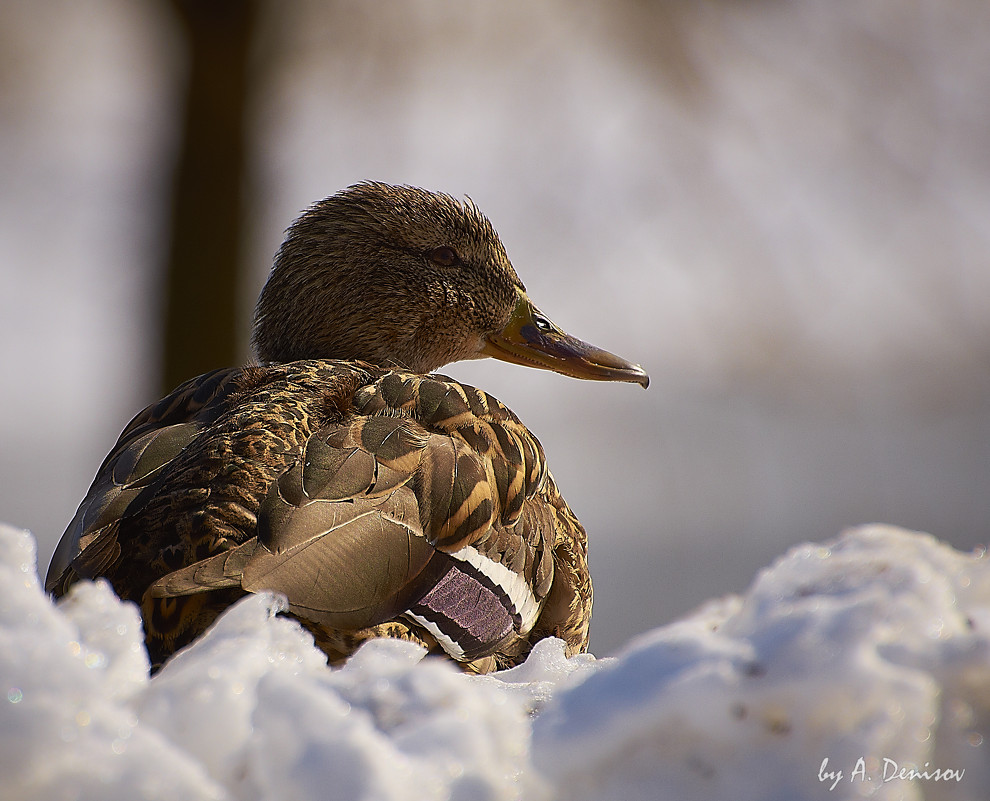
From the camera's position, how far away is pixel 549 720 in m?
0.81

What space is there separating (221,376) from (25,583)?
1.62 meters

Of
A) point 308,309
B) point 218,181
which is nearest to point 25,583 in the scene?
point 308,309

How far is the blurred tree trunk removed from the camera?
4.87 metres

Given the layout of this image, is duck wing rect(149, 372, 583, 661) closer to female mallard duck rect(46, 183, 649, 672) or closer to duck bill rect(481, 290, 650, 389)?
female mallard duck rect(46, 183, 649, 672)

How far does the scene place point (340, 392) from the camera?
85.5 inches

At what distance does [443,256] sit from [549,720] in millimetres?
2590

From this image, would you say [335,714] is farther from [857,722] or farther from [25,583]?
[857,722]

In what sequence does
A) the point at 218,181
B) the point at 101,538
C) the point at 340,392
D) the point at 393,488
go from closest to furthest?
the point at 101,538
the point at 393,488
the point at 340,392
the point at 218,181

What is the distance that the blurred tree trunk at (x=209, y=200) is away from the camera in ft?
16.0

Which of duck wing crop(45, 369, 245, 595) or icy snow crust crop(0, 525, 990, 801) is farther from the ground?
icy snow crust crop(0, 525, 990, 801)

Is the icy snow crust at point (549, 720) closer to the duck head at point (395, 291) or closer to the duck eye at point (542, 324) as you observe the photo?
the duck head at point (395, 291)

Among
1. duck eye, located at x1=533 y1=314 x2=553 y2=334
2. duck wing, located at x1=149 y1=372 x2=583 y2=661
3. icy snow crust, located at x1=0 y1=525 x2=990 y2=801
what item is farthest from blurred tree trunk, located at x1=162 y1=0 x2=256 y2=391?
icy snow crust, located at x1=0 y1=525 x2=990 y2=801

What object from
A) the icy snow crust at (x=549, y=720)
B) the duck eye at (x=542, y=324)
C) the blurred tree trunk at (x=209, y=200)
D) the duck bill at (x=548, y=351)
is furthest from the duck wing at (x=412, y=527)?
the blurred tree trunk at (x=209, y=200)

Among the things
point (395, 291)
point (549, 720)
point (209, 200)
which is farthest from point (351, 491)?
point (209, 200)
